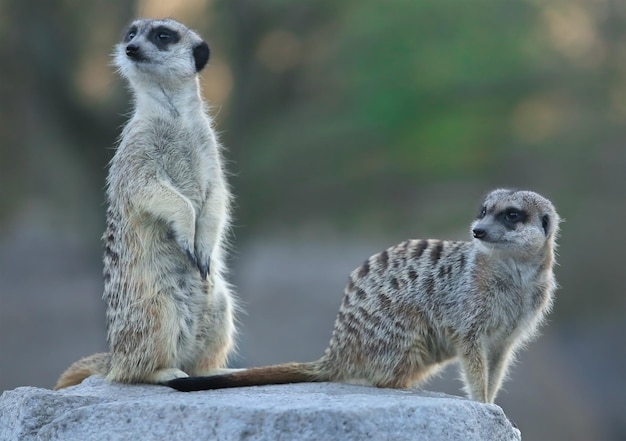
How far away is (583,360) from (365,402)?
768 cm

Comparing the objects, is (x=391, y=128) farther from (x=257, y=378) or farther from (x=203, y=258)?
(x=257, y=378)

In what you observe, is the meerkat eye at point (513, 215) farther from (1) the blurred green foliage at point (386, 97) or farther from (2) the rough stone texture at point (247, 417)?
(1) the blurred green foliage at point (386, 97)

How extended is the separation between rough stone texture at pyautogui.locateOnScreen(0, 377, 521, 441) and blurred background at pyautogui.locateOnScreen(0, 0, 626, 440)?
18.4 feet

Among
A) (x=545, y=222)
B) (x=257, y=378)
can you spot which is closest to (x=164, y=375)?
(x=257, y=378)

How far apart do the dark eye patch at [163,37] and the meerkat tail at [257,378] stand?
1250 millimetres

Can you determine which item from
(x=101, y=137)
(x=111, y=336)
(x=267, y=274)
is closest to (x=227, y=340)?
(x=111, y=336)

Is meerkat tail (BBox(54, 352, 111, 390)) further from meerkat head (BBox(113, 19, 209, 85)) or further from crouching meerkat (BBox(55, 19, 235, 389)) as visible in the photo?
meerkat head (BBox(113, 19, 209, 85))

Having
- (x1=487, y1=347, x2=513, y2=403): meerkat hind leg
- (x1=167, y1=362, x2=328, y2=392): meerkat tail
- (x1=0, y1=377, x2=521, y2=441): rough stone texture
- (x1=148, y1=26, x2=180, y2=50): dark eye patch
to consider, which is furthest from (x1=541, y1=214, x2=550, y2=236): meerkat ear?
(x1=148, y1=26, x2=180, y2=50): dark eye patch

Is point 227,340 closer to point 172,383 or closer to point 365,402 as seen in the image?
point 172,383

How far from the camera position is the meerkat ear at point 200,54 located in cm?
433

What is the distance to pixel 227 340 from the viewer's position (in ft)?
13.9

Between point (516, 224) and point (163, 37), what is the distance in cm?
147

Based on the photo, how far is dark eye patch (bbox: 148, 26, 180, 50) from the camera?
13.9 ft

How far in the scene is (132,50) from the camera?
414 centimetres
